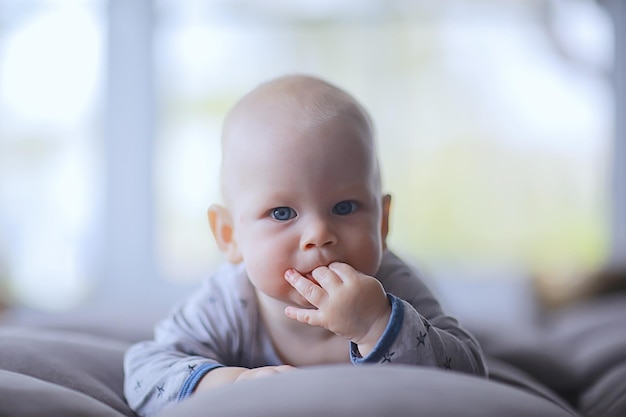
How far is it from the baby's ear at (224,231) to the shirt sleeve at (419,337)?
214 millimetres

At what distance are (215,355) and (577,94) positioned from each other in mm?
3565

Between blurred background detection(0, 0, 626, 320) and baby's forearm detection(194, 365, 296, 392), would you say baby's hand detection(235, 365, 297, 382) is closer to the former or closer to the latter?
baby's forearm detection(194, 365, 296, 392)

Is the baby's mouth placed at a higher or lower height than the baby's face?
lower

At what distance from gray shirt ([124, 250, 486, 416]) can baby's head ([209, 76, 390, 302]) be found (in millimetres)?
106

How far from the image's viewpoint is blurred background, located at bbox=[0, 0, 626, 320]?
423 centimetres

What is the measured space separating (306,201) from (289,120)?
0.11 metres

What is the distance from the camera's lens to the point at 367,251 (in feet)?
3.34

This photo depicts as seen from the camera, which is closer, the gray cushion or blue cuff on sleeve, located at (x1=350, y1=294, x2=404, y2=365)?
blue cuff on sleeve, located at (x1=350, y1=294, x2=404, y2=365)

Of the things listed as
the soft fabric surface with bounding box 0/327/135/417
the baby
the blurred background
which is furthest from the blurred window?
the baby

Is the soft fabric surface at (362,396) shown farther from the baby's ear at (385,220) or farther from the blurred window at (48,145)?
the blurred window at (48,145)

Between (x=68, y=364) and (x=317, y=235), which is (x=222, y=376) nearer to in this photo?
(x=317, y=235)

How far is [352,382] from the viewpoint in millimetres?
723

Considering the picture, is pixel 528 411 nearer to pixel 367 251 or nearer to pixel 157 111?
pixel 367 251

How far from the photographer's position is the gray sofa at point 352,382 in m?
0.70
